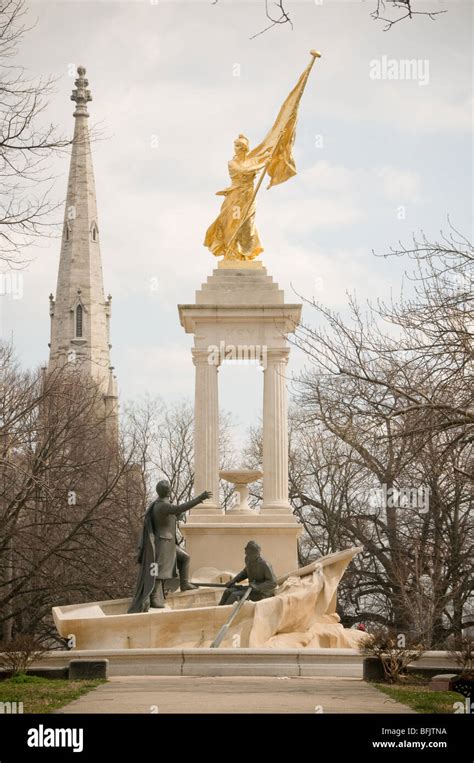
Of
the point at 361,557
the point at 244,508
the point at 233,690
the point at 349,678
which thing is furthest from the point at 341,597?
the point at 233,690

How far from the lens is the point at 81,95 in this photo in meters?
89.9

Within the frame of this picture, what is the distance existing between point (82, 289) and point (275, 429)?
6404cm

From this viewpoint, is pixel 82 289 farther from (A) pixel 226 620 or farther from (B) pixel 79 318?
(A) pixel 226 620

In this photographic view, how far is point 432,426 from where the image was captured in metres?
16.1

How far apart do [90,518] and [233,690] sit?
22.2 m

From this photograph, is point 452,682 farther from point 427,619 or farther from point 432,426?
point 427,619

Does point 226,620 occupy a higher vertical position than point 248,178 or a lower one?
lower

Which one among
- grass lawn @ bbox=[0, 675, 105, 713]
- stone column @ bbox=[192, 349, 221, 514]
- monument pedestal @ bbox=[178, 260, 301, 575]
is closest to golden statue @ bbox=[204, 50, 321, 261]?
monument pedestal @ bbox=[178, 260, 301, 575]

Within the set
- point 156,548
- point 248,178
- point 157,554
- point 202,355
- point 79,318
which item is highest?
point 79,318

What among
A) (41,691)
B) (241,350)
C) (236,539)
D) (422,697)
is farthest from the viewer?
(241,350)

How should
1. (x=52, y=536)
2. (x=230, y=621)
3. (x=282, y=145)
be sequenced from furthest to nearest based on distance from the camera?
1. (x=52, y=536)
2. (x=282, y=145)
3. (x=230, y=621)

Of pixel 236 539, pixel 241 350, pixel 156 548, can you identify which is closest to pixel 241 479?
pixel 236 539

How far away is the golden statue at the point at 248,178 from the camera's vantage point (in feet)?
A: 109

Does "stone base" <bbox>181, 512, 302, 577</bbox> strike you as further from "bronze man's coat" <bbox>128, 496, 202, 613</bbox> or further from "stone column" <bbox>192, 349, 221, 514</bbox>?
"bronze man's coat" <bbox>128, 496, 202, 613</bbox>
